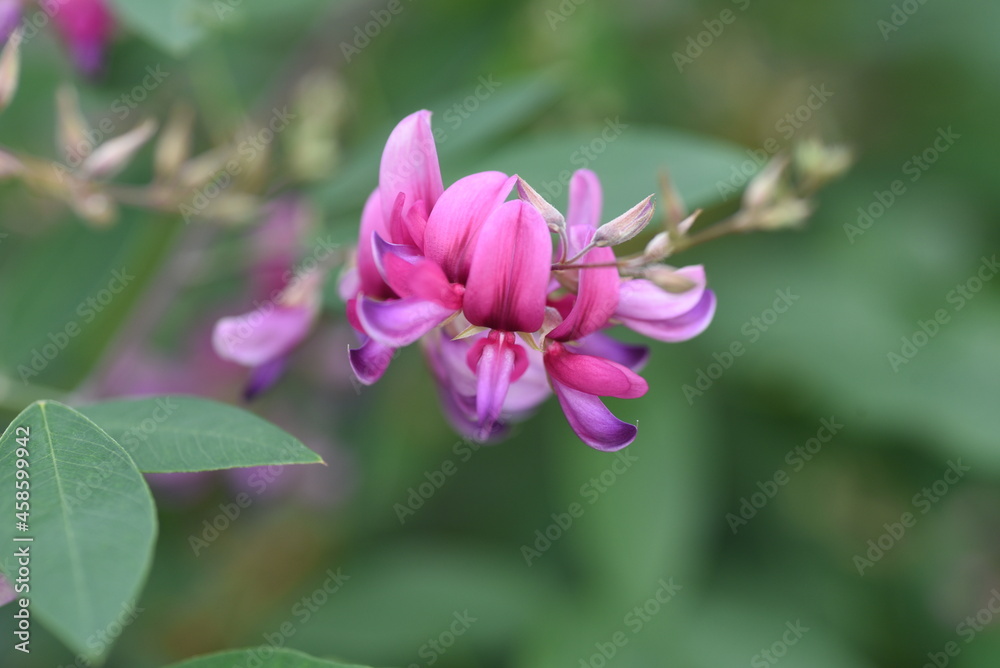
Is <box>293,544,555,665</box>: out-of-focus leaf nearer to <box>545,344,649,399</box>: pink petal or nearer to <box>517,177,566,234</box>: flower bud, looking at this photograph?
<box>545,344,649,399</box>: pink petal

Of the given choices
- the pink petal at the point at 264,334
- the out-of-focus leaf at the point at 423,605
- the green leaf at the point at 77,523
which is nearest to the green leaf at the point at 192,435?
the green leaf at the point at 77,523

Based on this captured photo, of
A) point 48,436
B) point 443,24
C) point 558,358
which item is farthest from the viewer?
point 443,24

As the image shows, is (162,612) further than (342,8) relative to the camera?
No

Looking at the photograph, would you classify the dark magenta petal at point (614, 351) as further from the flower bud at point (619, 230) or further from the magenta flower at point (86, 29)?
the magenta flower at point (86, 29)

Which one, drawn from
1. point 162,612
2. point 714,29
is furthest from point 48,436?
point 714,29

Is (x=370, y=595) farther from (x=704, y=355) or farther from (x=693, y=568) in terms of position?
(x=704, y=355)

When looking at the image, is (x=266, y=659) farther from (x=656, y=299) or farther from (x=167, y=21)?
(x=167, y=21)

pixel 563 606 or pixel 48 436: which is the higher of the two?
pixel 48 436
